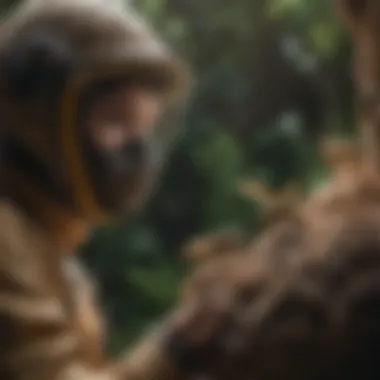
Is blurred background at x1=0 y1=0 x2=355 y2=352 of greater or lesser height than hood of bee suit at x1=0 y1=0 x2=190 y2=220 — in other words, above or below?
below

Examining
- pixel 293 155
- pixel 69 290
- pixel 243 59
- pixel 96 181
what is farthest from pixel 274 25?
pixel 69 290

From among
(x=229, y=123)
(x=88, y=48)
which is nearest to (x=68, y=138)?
(x=88, y=48)

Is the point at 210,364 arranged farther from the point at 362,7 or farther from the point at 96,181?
the point at 362,7

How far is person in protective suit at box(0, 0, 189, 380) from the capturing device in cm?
129

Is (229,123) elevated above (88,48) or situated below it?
below

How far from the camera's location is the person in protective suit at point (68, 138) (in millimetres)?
1295

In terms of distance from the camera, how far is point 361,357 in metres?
1.25

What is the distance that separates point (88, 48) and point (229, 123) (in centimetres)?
23

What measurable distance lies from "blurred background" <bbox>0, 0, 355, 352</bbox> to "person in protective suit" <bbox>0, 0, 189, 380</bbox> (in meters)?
0.03

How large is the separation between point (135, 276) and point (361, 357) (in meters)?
0.34

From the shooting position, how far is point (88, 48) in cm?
130

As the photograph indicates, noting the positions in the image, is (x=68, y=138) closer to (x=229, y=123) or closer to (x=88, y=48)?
(x=88, y=48)

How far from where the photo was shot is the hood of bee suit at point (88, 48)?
1.31m

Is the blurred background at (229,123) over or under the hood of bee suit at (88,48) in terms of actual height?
under
